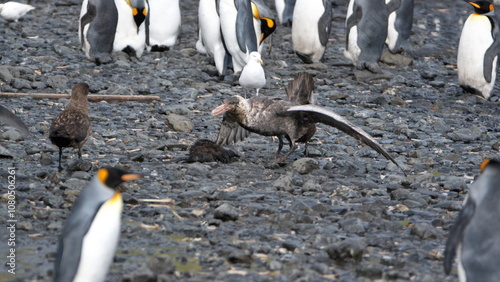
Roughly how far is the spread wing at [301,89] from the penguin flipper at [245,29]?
294 centimetres

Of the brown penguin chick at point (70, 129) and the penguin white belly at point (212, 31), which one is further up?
the brown penguin chick at point (70, 129)

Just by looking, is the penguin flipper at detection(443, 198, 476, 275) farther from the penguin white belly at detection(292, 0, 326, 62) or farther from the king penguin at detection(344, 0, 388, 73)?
the penguin white belly at detection(292, 0, 326, 62)

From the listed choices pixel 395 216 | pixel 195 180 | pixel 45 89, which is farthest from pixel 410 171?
pixel 45 89

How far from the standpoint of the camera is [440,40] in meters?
14.0

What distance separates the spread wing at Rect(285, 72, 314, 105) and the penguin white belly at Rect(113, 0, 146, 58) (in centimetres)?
456

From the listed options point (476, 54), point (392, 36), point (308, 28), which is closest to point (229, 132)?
point (476, 54)

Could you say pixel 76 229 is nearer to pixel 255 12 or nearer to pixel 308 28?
pixel 255 12

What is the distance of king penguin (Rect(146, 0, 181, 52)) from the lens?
1152cm

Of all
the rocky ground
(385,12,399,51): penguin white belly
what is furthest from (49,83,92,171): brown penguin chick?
(385,12,399,51): penguin white belly

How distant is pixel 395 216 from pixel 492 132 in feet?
10.3

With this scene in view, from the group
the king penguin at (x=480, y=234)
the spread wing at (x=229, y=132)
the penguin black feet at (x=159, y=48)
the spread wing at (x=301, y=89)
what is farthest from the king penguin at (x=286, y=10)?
the king penguin at (x=480, y=234)

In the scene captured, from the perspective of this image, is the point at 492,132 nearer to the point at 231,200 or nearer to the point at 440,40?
the point at 231,200

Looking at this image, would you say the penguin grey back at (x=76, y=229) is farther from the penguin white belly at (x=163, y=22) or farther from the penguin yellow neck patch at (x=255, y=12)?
the penguin white belly at (x=163, y=22)

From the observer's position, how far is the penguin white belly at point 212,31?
10250 mm
